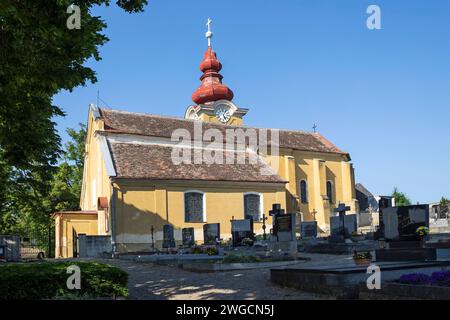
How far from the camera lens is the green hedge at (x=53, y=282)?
878cm

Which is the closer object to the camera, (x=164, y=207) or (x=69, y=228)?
(x=164, y=207)

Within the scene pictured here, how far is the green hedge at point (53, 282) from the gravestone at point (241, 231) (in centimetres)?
1645

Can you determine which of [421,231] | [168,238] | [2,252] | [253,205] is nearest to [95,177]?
[168,238]

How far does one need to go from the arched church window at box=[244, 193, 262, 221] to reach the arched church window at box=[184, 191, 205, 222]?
136 inches

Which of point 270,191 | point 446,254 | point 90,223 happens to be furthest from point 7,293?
point 270,191

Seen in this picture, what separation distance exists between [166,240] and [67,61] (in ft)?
61.7

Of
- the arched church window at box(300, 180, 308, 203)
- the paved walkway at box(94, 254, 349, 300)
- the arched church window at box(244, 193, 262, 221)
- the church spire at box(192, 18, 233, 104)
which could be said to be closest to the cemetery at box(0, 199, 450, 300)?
the paved walkway at box(94, 254, 349, 300)

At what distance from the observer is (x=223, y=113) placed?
4612 cm

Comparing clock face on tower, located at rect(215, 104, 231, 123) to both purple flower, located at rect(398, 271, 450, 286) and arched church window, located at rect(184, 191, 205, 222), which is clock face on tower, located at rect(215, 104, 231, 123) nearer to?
arched church window, located at rect(184, 191, 205, 222)

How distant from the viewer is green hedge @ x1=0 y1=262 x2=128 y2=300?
346 inches

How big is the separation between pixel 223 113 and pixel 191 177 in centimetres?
1529

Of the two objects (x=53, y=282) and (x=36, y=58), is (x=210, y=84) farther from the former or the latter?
(x=53, y=282)

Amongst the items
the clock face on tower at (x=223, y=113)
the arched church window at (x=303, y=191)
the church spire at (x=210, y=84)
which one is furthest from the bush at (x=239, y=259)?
the church spire at (x=210, y=84)

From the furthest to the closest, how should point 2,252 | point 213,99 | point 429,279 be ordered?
point 213,99 → point 2,252 → point 429,279
